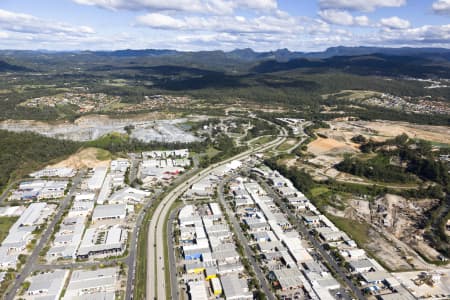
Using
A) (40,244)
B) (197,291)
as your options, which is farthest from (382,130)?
(40,244)

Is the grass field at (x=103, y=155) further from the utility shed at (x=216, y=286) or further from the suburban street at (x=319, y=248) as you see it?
the utility shed at (x=216, y=286)

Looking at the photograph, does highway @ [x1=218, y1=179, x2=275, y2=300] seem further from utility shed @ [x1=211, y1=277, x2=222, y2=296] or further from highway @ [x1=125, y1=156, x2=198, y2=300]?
highway @ [x1=125, y1=156, x2=198, y2=300]

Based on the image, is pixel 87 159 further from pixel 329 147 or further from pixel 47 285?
pixel 329 147

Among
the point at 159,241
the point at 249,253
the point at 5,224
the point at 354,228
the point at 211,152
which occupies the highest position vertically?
the point at 211,152

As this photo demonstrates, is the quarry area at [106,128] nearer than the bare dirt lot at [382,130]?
No

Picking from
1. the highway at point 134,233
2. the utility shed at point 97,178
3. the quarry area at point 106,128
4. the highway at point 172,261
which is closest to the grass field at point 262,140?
the quarry area at point 106,128

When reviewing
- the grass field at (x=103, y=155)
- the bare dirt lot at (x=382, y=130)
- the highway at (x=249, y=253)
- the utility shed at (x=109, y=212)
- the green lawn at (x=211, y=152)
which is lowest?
the highway at (x=249, y=253)

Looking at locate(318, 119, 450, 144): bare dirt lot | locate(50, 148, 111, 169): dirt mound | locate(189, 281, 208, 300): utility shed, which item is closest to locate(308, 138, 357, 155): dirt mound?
locate(318, 119, 450, 144): bare dirt lot
